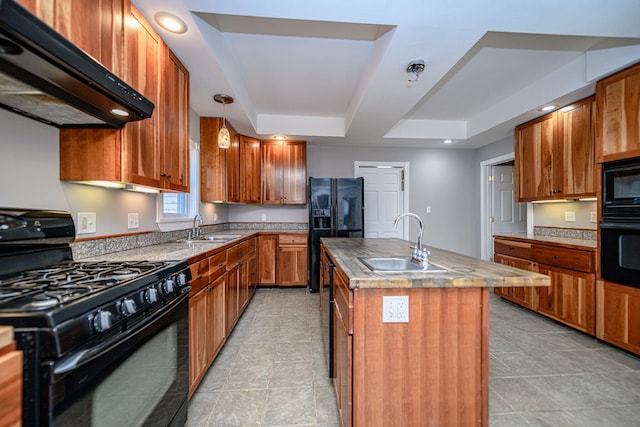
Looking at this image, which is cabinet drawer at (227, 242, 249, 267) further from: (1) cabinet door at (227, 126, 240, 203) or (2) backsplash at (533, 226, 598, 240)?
(2) backsplash at (533, 226, 598, 240)

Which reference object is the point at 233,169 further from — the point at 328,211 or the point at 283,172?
the point at 328,211

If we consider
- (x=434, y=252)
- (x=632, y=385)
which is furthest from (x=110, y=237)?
(x=632, y=385)

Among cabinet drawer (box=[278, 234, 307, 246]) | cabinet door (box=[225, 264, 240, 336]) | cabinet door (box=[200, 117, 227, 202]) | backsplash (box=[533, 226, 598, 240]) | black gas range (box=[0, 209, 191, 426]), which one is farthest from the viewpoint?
cabinet drawer (box=[278, 234, 307, 246])

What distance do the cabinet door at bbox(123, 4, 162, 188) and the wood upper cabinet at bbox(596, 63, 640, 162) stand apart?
3.62 metres

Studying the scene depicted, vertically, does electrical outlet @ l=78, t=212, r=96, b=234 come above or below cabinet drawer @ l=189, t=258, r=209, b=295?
above

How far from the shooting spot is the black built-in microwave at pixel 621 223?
206 cm

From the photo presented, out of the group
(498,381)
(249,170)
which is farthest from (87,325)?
(249,170)

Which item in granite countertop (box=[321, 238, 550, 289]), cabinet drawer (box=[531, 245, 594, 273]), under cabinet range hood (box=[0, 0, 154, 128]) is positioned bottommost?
cabinet drawer (box=[531, 245, 594, 273])

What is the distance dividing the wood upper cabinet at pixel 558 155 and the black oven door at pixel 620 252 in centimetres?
50

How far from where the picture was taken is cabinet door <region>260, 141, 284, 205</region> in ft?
13.5

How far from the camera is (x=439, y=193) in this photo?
4.69 meters

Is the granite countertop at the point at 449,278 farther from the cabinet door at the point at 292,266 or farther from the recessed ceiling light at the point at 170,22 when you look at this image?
the cabinet door at the point at 292,266

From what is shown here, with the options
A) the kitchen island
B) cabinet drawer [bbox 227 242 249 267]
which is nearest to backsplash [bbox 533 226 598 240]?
the kitchen island

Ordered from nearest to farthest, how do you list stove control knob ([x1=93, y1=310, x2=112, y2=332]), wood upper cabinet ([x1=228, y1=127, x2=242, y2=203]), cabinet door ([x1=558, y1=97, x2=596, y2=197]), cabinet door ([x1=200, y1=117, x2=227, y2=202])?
stove control knob ([x1=93, y1=310, x2=112, y2=332]) → cabinet door ([x1=558, y1=97, x2=596, y2=197]) → cabinet door ([x1=200, y1=117, x2=227, y2=202]) → wood upper cabinet ([x1=228, y1=127, x2=242, y2=203])
